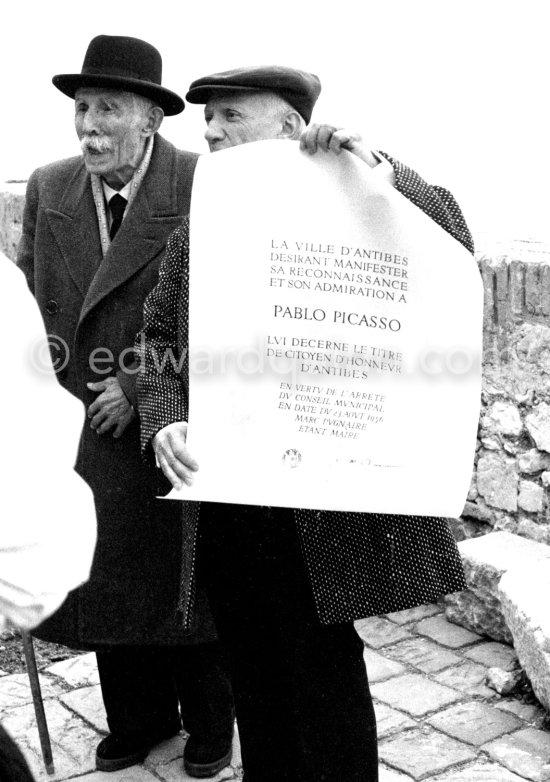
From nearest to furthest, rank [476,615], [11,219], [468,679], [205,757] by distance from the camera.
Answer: [205,757] < [468,679] < [476,615] < [11,219]

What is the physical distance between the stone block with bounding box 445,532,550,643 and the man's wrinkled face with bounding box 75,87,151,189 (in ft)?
6.38

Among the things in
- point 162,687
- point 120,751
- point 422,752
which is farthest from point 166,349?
point 422,752

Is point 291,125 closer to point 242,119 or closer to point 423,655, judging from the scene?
point 242,119

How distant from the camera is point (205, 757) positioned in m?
3.49

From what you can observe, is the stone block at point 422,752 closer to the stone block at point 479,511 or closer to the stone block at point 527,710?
the stone block at point 527,710

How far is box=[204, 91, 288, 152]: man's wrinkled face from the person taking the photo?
2.78 meters

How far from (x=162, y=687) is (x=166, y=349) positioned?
4.34 feet

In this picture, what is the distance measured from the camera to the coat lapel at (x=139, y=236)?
340cm

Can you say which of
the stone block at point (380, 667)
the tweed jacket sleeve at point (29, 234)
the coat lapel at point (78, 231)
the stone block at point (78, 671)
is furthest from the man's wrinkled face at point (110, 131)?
the stone block at point (380, 667)

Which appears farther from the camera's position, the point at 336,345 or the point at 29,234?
the point at 29,234

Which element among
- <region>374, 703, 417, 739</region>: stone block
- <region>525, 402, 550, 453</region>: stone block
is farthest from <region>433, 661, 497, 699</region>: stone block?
<region>525, 402, 550, 453</region>: stone block

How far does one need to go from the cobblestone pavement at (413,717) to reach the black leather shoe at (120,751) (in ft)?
0.08

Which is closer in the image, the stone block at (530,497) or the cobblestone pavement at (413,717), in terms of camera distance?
the cobblestone pavement at (413,717)

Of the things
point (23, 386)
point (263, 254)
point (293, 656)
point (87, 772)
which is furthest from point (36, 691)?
point (23, 386)
